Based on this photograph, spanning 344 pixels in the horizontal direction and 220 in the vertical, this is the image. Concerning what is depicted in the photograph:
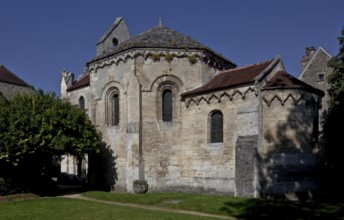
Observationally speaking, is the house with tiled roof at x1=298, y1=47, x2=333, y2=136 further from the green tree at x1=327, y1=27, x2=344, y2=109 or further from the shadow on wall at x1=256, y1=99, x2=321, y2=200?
the shadow on wall at x1=256, y1=99, x2=321, y2=200

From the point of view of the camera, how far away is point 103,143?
78.1 ft

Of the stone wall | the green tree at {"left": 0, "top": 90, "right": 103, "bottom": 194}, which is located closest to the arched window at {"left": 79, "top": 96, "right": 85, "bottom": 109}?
the green tree at {"left": 0, "top": 90, "right": 103, "bottom": 194}

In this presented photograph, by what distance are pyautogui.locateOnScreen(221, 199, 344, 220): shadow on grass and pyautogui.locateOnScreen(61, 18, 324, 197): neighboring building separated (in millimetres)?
2876

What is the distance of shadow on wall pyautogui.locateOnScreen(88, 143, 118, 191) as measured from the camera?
23031mm

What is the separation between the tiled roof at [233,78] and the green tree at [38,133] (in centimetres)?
688

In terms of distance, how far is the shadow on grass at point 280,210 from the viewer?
42.8 ft

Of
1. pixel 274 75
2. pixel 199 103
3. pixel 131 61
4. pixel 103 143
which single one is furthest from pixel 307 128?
pixel 103 143

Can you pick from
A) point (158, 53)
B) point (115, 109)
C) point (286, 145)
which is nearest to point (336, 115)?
Result: point (286, 145)

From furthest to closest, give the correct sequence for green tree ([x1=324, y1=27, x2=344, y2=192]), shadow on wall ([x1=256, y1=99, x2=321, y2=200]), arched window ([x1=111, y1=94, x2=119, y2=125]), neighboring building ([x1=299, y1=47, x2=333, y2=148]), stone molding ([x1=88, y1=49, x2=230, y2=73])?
1. neighboring building ([x1=299, y1=47, x2=333, y2=148])
2. arched window ([x1=111, y1=94, x2=119, y2=125])
3. green tree ([x1=324, y1=27, x2=344, y2=192])
4. stone molding ([x1=88, y1=49, x2=230, y2=73])
5. shadow on wall ([x1=256, y1=99, x2=321, y2=200])

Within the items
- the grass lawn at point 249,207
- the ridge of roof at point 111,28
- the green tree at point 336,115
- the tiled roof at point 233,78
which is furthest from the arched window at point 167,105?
the green tree at point 336,115

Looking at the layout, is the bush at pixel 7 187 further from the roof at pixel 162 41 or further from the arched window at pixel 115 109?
the roof at pixel 162 41

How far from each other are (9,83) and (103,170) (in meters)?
28.6

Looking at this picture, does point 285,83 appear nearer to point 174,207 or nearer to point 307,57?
point 174,207

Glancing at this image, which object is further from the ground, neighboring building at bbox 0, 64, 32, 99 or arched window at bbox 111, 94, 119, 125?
neighboring building at bbox 0, 64, 32, 99
